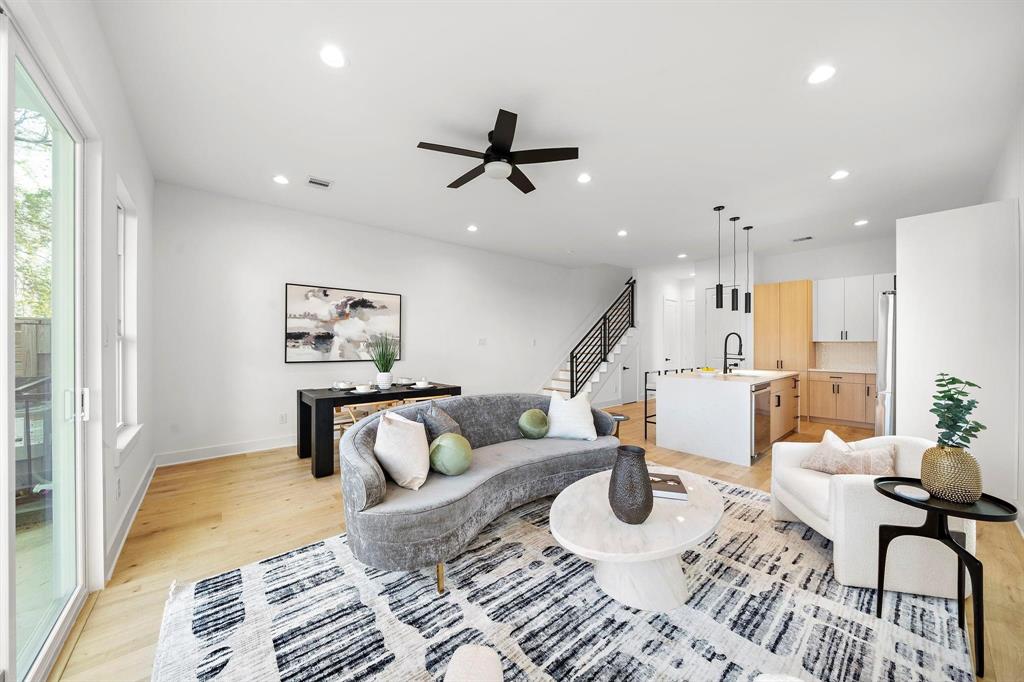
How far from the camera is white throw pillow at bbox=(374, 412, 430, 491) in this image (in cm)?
242

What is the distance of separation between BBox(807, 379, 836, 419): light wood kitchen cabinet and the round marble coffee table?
5678 millimetres

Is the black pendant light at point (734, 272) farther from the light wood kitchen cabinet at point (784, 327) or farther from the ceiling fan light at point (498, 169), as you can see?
the ceiling fan light at point (498, 169)

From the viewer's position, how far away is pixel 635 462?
192 centimetres

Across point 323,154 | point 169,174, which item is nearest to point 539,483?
point 323,154

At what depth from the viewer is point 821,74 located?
2367mm

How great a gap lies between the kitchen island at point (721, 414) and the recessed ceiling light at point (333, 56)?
172 inches

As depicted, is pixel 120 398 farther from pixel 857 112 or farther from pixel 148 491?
pixel 857 112

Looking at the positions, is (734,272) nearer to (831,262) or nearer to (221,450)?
(831,262)

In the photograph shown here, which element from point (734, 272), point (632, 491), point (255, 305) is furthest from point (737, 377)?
point (255, 305)

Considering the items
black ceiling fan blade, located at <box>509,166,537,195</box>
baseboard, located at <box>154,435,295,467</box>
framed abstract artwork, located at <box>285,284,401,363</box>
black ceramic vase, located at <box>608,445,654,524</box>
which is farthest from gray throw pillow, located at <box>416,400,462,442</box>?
baseboard, located at <box>154,435,295,467</box>

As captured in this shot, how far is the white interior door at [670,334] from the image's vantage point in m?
8.88

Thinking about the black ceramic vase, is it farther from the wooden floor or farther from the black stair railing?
the black stair railing

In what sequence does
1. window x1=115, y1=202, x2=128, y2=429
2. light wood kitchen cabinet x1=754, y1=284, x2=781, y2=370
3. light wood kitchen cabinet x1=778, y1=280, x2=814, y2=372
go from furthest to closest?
light wood kitchen cabinet x1=754, y1=284, x2=781, y2=370, light wood kitchen cabinet x1=778, y1=280, x2=814, y2=372, window x1=115, y1=202, x2=128, y2=429

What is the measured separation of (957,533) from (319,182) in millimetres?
5228
